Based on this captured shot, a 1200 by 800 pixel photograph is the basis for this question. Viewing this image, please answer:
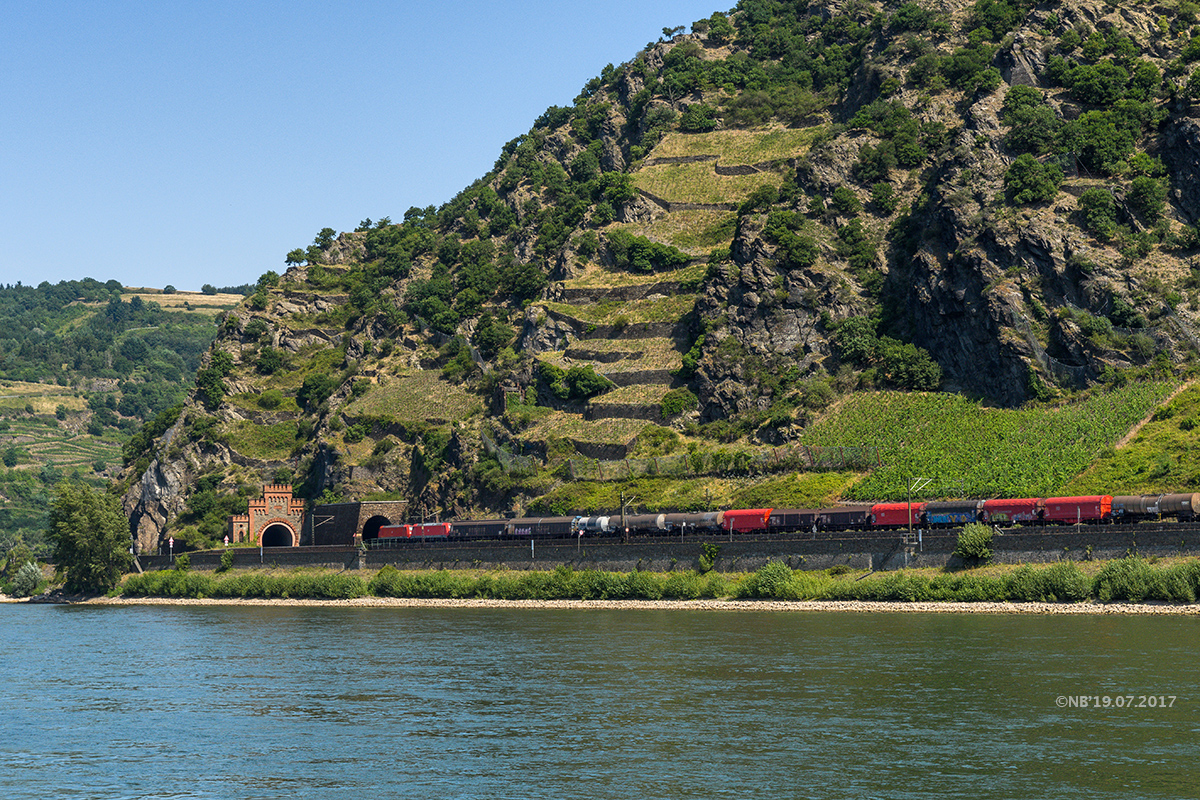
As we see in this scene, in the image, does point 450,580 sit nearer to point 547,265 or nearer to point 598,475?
point 598,475

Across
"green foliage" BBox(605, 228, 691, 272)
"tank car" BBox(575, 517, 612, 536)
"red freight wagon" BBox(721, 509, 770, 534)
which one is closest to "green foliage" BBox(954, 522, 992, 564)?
"red freight wagon" BBox(721, 509, 770, 534)

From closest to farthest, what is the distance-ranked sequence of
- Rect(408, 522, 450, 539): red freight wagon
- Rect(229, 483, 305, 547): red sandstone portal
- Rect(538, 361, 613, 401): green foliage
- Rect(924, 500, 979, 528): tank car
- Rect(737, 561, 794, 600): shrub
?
Rect(924, 500, 979, 528): tank car → Rect(737, 561, 794, 600): shrub → Rect(408, 522, 450, 539): red freight wagon → Rect(538, 361, 613, 401): green foliage → Rect(229, 483, 305, 547): red sandstone portal

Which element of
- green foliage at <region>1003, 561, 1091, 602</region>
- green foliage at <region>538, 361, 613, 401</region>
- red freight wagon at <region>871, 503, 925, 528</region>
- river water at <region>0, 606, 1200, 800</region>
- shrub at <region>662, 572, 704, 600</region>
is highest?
green foliage at <region>538, 361, 613, 401</region>

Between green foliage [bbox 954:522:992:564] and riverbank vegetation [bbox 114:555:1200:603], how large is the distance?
1.01 metres

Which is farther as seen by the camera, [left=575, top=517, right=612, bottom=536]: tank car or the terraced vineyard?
[left=575, top=517, right=612, bottom=536]: tank car

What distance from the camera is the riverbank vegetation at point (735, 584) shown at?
258ft

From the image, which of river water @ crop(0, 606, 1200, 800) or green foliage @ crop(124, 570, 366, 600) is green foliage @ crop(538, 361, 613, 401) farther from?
river water @ crop(0, 606, 1200, 800)

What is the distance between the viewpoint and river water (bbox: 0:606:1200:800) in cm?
4391

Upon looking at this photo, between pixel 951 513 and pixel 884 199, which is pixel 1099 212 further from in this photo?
pixel 951 513

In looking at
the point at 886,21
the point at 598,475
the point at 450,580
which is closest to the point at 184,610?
the point at 450,580

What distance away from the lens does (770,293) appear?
131125 mm

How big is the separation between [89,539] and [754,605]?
79.4m

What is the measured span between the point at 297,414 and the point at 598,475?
63817mm

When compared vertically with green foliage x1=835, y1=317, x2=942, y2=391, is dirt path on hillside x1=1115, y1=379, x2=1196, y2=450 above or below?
below
